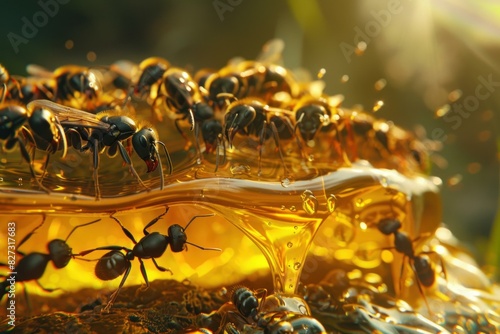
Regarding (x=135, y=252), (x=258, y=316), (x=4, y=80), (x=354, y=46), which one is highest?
(x=354, y=46)

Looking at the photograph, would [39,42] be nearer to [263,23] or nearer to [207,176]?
[263,23]

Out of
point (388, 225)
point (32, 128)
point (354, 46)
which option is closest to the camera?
point (32, 128)

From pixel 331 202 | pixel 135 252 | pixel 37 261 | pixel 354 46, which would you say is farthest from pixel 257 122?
pixel 354 46

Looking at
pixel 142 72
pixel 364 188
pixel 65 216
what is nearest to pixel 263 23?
pixel 142 72

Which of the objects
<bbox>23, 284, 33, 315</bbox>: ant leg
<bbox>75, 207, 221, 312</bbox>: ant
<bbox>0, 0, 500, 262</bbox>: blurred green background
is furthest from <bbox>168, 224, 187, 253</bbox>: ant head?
<bbox>0, 0, 500, 262</bbox>: blurred green background

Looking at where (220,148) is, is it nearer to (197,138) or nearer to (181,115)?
(197,138)

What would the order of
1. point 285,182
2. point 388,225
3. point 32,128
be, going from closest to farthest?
point 32,128, point 285,182, point 388,225

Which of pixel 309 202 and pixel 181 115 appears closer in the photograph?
pixel 309 202
